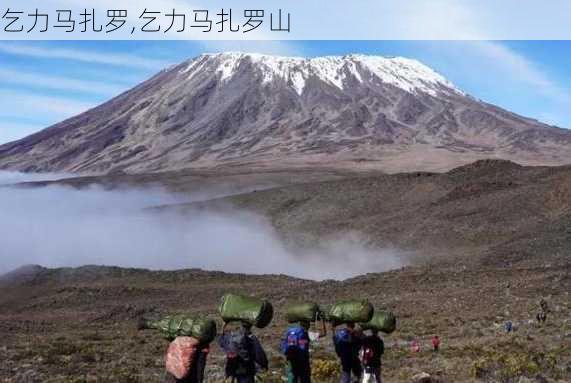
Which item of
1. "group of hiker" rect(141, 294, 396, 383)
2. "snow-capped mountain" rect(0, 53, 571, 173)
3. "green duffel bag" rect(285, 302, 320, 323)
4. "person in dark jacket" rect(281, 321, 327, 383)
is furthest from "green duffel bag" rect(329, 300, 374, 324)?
"snow-capped mountain" rect(0, 53, 571, 173)

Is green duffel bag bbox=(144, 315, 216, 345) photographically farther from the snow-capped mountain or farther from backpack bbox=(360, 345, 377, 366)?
the snow-capped mountain

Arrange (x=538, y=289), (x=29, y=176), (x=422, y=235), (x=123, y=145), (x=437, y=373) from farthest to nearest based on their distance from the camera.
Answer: (x=123, y=145) < (x=29, y=176) < (x=422, y=235) < (x=538, y=289) < (x=437, y=373)

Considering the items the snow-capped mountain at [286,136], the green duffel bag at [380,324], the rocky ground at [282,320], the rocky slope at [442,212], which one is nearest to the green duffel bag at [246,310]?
the green duffel bag at [380,324]

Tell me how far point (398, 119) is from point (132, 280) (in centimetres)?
15236

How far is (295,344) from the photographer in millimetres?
9633

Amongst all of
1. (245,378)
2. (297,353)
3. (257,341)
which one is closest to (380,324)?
(297,353)

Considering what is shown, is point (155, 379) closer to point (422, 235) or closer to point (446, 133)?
point (422, 235)

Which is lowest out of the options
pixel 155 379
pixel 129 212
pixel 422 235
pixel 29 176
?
pixel 155 379

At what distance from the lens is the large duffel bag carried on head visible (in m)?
8.09

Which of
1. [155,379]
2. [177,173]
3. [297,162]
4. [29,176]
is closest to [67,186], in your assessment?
[177,173]

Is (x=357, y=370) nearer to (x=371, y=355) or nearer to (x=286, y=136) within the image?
(x=371, y=355)

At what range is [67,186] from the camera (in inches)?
4560

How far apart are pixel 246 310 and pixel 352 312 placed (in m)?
1.97

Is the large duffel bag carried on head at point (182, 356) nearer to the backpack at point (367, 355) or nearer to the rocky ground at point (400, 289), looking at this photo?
the backpack at point (367, 355)
